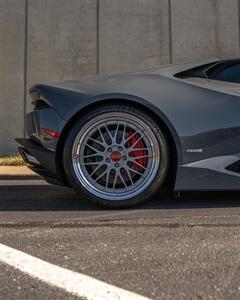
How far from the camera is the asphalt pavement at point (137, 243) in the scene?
114 inches

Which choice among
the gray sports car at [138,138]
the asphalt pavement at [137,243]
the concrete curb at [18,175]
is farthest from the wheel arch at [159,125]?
the concrete curb at [18,175]

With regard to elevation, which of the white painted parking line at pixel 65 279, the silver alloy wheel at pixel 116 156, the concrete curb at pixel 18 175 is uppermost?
the silver alloy wheel at pixel 116 156

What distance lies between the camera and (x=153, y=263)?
326cm

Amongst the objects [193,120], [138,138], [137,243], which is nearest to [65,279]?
[137,243]

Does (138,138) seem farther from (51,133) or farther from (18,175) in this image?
(18,175)

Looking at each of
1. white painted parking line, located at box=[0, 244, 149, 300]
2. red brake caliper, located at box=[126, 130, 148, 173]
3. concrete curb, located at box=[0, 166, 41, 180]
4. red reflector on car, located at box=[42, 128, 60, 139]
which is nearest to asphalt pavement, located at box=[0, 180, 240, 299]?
white painted parking line, located at box=[0, 244, 149, 300]

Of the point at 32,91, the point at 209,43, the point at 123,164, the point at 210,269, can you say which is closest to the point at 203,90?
the point at 123,164

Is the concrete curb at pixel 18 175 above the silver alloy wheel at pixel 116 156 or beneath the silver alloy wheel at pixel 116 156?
beneath

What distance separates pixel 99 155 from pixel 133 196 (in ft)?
1.41

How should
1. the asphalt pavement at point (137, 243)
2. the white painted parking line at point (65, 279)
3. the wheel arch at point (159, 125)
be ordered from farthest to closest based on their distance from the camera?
1. the wheel arch at point (159, 125)
2. the asphalt pavement at point (137, 243)
3. the white painted parking line at point (65, 279)

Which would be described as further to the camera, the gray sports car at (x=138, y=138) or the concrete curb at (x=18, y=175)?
the concrete curb at (x=18, y=175)

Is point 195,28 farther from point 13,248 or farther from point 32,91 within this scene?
point 13,248

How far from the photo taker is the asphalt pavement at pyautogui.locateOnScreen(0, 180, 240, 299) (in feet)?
9.54

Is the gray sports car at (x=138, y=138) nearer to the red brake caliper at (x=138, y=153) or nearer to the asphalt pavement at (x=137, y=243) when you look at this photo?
the red brake caliper at (x=138, y=153)
